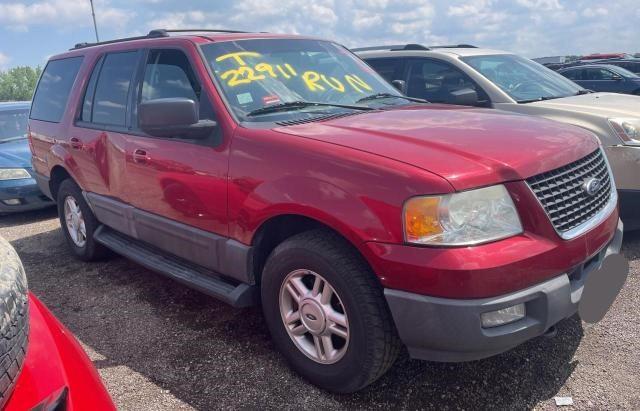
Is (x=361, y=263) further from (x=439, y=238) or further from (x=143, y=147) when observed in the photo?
(x=143, y=147)

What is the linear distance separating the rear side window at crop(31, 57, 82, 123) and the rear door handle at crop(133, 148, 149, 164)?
1517 mm

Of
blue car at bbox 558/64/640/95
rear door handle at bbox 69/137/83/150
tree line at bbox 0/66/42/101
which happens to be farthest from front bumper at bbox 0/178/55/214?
tree line at bbox 0/66/42/101

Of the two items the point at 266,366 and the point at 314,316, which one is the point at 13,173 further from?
the point at 314,316

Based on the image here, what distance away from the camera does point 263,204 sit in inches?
105

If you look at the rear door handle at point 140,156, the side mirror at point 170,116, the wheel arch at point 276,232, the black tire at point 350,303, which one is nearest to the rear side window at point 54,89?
the rear door handle at point 140,156

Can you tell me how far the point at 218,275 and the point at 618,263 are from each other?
86.4 inches

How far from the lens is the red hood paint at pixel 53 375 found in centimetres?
141

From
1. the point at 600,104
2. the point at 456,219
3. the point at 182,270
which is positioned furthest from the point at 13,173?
the point at 600,104

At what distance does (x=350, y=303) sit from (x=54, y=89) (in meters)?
3.93

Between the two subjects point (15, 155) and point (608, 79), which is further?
point (608, 79)

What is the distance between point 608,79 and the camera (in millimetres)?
13680

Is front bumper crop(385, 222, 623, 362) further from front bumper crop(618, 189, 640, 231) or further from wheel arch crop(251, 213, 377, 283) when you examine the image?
front bumper crop(618, 189, 640, 231)

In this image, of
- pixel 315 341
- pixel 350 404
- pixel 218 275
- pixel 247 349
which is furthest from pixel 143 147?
pixel 350 404

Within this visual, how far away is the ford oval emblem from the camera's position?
101 inches
